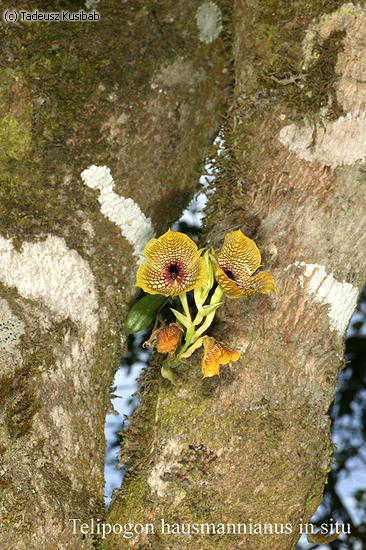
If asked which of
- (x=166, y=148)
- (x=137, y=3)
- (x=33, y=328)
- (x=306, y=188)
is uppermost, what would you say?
(x=137, y=3)

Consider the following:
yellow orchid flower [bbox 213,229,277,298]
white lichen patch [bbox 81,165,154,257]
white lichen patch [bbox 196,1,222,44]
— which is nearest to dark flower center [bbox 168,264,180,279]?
yellow orchid flower [bbox 213,229,277,298]

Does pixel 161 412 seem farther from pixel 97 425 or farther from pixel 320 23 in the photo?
pixel 320 23

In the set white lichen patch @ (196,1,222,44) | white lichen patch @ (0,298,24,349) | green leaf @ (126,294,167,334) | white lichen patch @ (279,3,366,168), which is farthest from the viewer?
white lichen patch @ (196,1,222,44)

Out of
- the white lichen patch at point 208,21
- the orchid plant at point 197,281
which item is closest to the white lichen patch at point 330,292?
the orchid plant at point 197,281

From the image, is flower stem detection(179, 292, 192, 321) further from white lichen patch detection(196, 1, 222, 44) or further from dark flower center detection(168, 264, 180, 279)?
white lichen patch detection(196, 1, 222, 44)

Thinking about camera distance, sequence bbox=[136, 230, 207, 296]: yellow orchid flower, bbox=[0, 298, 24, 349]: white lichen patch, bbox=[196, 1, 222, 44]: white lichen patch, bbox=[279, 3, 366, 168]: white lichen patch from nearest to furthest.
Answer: bbox=[136, 230, 207, 296]: yellow orchid flower → bbox=[0, 298, 24, 349]: white lichen patch → bbox=[279, 3, 366, 168]: white lichen patch → bbox=[196, 1, 222, 44]: white lichen patch

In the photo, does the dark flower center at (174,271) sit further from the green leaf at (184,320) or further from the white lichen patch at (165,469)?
the white lichen patch at (165,469)

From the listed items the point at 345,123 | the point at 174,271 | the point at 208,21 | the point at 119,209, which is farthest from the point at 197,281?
the point at 208,21

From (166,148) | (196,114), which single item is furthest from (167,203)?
(196,114)
